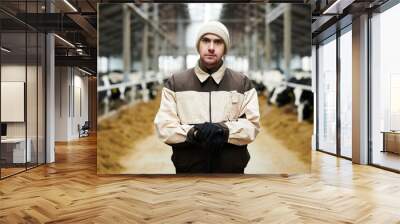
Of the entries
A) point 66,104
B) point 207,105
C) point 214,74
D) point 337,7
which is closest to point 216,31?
point 214,74

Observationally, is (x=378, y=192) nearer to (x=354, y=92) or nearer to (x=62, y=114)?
(x=354, y=92)

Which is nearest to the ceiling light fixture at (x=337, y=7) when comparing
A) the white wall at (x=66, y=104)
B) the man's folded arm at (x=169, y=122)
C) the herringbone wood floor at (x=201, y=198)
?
the herringbone wood floor at (x=201, y=198)

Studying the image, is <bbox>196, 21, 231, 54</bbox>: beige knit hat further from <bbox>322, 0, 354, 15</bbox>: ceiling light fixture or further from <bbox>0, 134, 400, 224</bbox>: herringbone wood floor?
<bbox>0, 134, 400, 224</bbox>: herringbone wood floor

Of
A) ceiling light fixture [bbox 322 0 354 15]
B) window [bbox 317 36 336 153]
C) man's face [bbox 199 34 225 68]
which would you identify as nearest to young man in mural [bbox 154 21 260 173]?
man's face [bbox 199 34 225 68]

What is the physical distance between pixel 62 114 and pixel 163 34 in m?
9.73

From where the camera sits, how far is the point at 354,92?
314 inches

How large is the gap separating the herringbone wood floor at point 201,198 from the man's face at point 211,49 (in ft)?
5.36

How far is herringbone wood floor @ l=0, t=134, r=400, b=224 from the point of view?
3.85 metres

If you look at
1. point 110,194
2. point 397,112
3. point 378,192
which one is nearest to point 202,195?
point 110,194

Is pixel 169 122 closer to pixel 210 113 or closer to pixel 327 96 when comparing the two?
pixel 210 113

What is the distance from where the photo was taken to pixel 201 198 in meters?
4.69

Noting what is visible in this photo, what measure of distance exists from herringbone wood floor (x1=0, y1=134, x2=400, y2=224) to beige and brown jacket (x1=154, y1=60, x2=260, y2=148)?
703 mm

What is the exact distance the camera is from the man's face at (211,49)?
5590 millimetres

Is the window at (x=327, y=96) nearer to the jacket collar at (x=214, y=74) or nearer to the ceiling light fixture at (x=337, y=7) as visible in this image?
the ceiling light fixture at (x=337, y=7)
